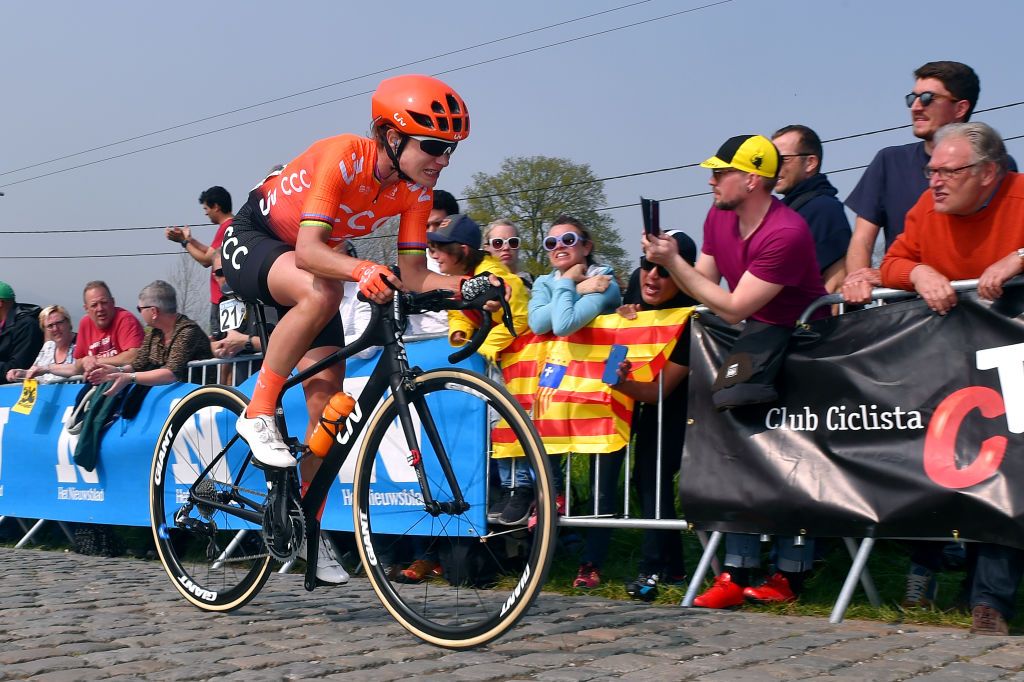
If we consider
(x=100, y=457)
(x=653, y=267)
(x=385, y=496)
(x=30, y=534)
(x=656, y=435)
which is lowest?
(x=30, y=534)

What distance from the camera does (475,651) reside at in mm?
4465

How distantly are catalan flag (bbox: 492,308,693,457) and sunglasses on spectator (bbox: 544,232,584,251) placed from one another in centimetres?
65

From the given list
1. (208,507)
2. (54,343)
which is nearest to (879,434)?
(208,507)

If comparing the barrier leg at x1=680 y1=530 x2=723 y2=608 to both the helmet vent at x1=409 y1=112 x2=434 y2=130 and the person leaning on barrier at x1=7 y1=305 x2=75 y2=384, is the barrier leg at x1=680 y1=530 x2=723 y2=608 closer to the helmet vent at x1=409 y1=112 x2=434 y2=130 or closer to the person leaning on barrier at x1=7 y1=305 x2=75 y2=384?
the helmet vent at x1=409 y1=112 x2=434 y2=130

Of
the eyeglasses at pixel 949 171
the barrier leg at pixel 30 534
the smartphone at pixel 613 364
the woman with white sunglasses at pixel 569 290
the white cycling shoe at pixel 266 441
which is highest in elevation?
the eyeglasses at pixel 949 171

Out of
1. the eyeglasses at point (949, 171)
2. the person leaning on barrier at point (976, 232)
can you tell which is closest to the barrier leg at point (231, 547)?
the person leaning on barrier at point (976, 232)

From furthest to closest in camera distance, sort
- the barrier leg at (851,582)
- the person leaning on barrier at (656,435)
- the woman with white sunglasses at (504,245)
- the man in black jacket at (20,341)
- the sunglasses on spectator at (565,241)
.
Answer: the man in black jacket at (20,341) < the woman with white sunglasses at (504,245) < the sunglasses on spectator at (565,241) < the person leaning on barrier at (656,435) < the barrier leg at (851,582)

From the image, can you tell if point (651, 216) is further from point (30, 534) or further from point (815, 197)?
point (30, 534)

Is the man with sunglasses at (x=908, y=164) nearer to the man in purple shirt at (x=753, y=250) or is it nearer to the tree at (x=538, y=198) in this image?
the man in purple shirt at (x=753, y=250)

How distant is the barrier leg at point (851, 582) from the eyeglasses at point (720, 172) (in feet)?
6.20

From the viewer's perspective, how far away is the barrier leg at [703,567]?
5.86 metres

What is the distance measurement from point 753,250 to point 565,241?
1.65m

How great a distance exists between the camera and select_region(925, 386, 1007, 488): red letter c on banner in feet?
15.9

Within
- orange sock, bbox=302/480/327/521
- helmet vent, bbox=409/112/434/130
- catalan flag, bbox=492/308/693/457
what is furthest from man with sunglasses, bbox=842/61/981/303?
orange sock, bbox=302/480/327/521
